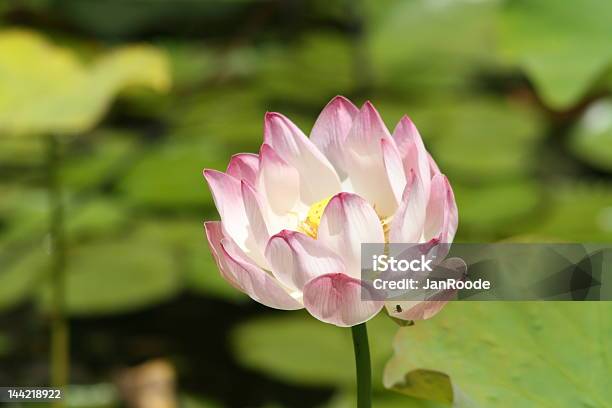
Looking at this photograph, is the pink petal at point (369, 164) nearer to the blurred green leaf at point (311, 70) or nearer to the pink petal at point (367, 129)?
the pink petal at point (367, 129)

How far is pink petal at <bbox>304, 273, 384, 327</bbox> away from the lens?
0.30 meters

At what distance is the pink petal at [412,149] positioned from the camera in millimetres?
327

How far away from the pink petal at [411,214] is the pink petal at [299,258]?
0.03m

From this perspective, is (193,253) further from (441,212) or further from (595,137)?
(441,212)

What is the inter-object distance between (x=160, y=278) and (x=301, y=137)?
2.45ft

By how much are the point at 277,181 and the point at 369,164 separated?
0.14 feet

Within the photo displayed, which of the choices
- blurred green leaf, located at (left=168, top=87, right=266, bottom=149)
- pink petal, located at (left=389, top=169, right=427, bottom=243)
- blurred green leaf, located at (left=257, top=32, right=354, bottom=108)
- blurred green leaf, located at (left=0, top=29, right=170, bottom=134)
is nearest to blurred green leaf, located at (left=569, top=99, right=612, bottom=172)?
blurred green leaf, located at (left=257, top=32, right=354, bottom=108)

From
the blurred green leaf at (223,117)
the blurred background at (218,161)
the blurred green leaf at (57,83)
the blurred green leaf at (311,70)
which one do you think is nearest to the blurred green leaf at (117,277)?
the blurred background at (218,161)

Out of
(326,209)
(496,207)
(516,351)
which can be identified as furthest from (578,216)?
(326,209)

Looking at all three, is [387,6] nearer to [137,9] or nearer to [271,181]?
[137,9]

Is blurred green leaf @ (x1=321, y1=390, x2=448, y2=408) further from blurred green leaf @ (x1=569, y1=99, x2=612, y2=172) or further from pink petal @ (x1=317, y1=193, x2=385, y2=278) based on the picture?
blurred green leaf @ (x1=569, y1=99, x2=612, y2=172)

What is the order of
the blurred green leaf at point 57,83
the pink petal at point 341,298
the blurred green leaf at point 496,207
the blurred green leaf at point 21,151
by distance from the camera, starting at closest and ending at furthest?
1. the pink petal at point 341,298
2. the blurred green leaf at point 57,83
3. the blurred green leaf at point 496,207
4. the blurred green leaf at point 21,151

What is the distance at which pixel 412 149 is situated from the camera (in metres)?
0.34

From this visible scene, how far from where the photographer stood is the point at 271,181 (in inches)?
14.4
